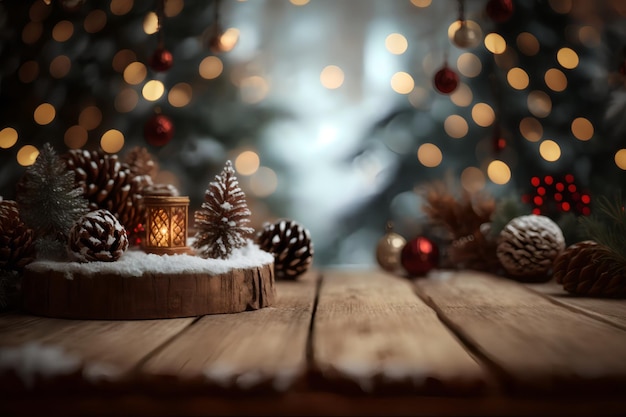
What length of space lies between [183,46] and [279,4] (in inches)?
10.7

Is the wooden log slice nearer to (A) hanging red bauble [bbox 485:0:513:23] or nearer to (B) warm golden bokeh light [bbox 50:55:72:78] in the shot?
(B) warm golden bokeh light [bbox 50:55:72:78]

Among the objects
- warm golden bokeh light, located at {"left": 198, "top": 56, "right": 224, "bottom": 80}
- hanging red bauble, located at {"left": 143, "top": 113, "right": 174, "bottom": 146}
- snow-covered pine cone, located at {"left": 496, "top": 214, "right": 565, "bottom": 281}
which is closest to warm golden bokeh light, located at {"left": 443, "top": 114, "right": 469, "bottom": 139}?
snow-covered pine cone, located at {"left": 496, "top": 214, "right": 565, "bottom": 281}

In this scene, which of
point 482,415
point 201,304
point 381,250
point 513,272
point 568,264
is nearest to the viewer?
point 482,415

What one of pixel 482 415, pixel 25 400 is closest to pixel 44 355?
pixel 25 400

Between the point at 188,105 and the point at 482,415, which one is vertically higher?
the point at 188,105

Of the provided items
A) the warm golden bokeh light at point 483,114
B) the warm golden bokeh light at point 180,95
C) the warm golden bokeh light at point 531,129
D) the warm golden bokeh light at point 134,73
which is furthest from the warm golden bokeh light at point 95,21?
the warm golden bokeh light at point 531,129

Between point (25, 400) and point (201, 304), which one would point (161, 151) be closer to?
point (201, 304)

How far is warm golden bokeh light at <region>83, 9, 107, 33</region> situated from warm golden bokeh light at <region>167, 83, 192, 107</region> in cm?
24

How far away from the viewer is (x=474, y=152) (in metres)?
1.60

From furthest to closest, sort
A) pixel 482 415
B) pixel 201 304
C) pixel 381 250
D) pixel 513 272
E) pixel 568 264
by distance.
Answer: pixel 381 250
pixel 513 272
pixel 568 264
pixel 201 304
pixel 482 415

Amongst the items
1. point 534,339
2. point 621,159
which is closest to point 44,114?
point 534,339

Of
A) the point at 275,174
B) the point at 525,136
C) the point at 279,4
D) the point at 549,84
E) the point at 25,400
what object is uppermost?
the point at 279,4

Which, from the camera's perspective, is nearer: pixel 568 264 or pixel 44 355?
pixel 44 355

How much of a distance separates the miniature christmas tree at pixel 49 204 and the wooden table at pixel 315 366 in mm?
154
